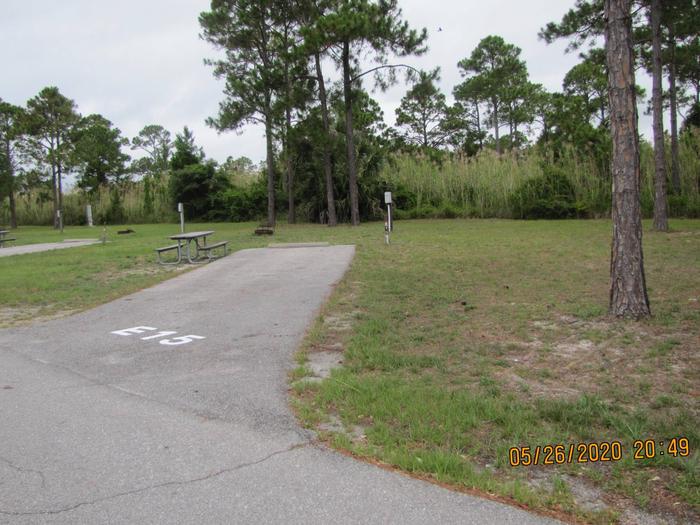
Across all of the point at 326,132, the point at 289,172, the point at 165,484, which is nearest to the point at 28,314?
the point at 165,484

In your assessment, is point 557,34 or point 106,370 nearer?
point 106,370

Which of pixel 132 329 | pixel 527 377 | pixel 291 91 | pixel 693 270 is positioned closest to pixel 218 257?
pixel 132 329

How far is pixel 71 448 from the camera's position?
3.31m

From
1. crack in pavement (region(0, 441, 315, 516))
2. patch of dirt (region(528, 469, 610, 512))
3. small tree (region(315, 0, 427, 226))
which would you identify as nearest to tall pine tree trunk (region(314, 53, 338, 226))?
small tree (region(315, 0, 427, 226))

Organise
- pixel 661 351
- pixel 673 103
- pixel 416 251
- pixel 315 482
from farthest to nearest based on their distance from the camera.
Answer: pixel 673 103
pixel 416 251
pixel 661 351
pixel 315 482

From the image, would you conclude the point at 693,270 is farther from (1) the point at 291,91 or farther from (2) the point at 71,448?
(1) the point at 291,91

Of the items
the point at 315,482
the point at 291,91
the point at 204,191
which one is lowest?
the point at 315,482

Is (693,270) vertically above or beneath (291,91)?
beneath

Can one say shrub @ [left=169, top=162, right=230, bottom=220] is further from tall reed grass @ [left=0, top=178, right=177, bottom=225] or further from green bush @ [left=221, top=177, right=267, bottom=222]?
tall reed grass @ [left=0, top=178, right=177, bottom=225]

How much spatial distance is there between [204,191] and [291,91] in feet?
43.7

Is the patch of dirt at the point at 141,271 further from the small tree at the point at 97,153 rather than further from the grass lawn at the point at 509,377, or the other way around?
the small tree at the point at 97,153
